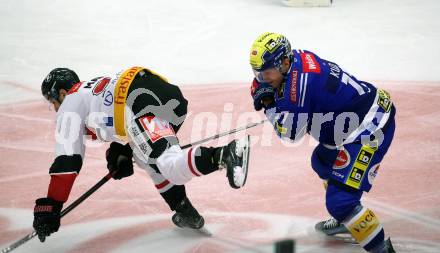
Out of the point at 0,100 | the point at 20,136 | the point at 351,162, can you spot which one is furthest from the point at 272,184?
the point at 0,100

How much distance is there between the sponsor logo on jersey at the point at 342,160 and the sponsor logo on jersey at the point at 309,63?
48cm

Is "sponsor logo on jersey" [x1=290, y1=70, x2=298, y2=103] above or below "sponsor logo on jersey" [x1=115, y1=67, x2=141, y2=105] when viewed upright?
above

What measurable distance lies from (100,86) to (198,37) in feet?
14.9

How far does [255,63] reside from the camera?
3754mm

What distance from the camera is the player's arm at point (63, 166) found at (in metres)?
3.90

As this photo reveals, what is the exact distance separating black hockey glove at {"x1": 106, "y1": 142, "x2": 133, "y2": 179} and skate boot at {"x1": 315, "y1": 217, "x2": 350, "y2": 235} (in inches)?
51.1

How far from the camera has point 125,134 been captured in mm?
4168

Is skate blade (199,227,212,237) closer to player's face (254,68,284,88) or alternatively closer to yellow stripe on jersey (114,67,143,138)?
yellow stripe on jersey (114,67,143,138)

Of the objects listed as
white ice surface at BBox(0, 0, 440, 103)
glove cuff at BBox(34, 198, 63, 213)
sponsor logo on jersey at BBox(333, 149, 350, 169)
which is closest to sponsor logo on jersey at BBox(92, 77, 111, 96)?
glove cuff at BBox(34, 198, 63, 213)

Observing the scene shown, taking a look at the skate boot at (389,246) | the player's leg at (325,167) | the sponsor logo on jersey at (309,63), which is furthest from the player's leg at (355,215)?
the sponsor logo on jersey at (309,63)

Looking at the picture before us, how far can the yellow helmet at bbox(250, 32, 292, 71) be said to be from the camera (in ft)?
12.2

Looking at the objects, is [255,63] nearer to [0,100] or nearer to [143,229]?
[143,229]

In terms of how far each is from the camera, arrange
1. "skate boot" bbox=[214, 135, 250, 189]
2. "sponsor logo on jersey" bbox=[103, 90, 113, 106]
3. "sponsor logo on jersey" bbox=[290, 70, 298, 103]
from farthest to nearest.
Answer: "sponsor logo on jersey" bbox=[103, 90, 113, 106], "sponsor logo on jersey" bbox=[290, 70, 298, 103], "skate boot" bbox=[214, 135, 250, 189]

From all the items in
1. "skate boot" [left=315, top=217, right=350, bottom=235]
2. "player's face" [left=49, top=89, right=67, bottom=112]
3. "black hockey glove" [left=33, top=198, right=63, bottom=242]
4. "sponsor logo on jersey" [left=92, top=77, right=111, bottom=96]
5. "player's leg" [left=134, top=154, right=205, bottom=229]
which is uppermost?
"sponsor logo on jersey" [left=92, top=77, right=111, bottom=96]
